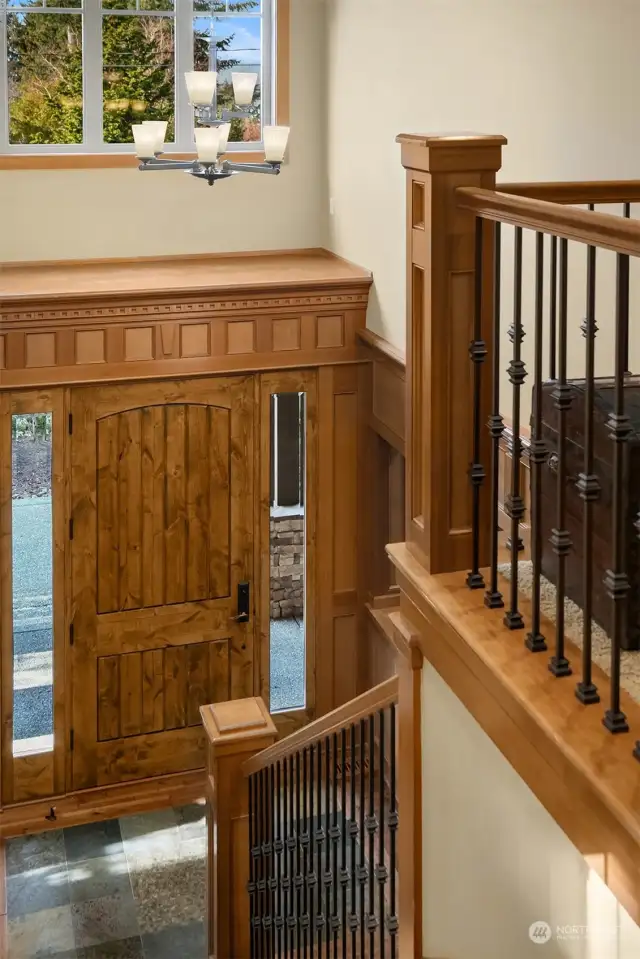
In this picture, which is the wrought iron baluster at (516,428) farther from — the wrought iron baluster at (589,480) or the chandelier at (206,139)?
the chandelier at (206,139)

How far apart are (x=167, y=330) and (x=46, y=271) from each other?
81 cm

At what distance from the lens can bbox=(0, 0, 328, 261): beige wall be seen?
244 inches

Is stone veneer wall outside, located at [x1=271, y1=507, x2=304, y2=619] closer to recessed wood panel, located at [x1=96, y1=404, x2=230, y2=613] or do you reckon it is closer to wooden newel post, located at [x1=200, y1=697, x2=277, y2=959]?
recessed wood panel, located at [x1=96, y1=404, x2=230, y2=613]

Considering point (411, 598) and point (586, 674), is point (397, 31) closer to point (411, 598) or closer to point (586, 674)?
point (411, 598)

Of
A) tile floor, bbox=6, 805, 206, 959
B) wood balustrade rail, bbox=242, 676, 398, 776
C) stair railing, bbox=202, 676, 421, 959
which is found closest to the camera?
wood balustrade rail, bbox=242, 676, 398, 776

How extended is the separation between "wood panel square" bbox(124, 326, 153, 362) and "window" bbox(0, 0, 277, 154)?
117cm

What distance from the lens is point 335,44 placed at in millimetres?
6270

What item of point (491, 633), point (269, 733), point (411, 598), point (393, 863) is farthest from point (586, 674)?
point (269, 733)

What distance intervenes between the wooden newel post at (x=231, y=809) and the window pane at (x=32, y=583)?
6.00ft

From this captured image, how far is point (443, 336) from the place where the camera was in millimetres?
2521

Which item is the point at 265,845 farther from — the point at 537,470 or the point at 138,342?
the point at 138,342

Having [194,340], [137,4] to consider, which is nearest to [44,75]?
[137,4]

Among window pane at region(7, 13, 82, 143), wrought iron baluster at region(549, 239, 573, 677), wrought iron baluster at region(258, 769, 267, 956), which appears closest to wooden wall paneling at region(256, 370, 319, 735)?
Result: window pane at region(7, 13, 82, 143)

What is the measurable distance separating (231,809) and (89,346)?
2510mm
